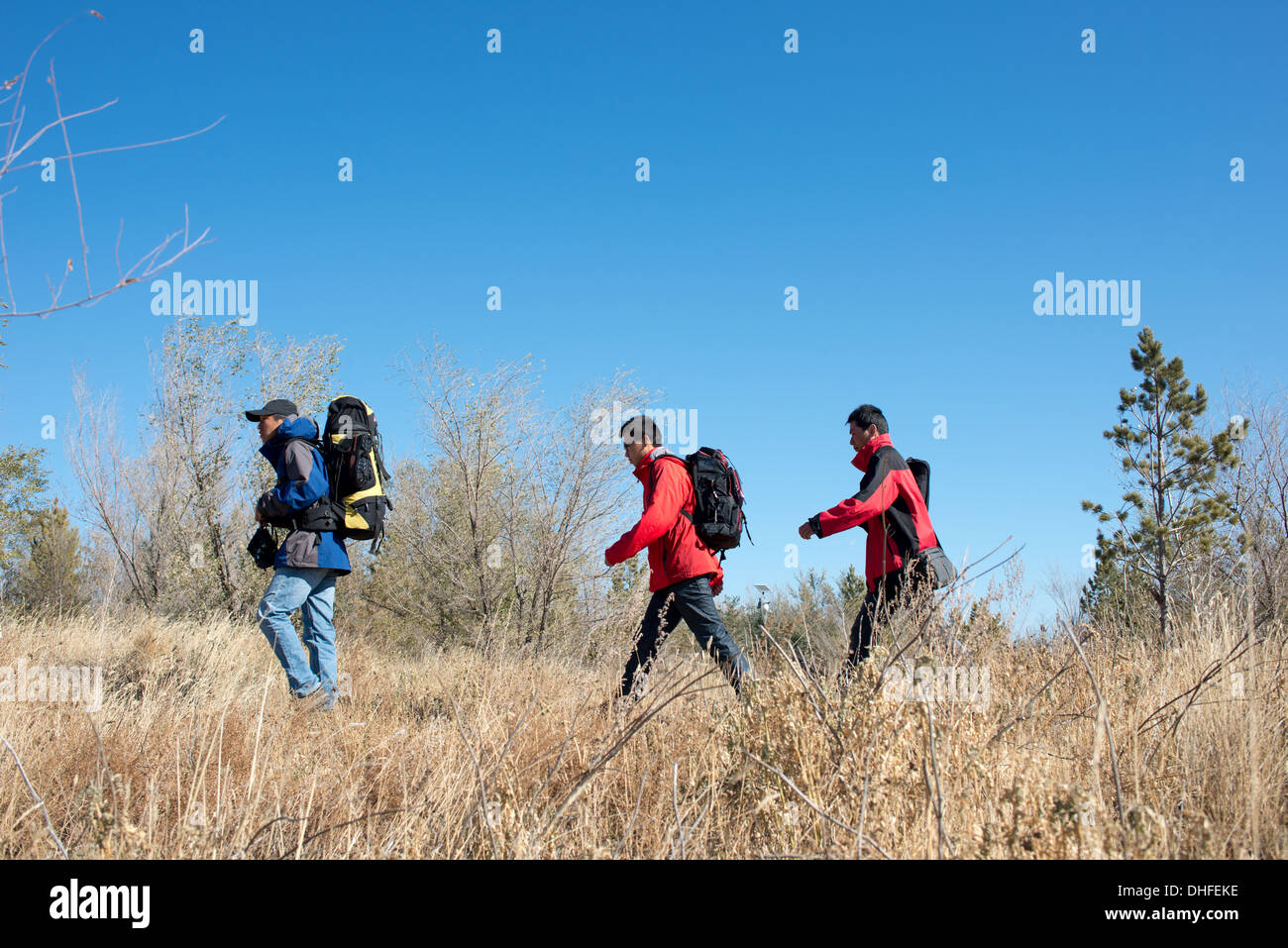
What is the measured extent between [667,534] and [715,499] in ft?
1.27

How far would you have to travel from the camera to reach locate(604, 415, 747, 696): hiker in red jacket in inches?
183

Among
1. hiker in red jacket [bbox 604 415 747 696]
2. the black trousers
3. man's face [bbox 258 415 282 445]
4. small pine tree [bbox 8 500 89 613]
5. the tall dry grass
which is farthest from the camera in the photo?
small pine tree [bbox 8 500 89 613]

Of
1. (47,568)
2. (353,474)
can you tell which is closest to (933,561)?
(353,474)

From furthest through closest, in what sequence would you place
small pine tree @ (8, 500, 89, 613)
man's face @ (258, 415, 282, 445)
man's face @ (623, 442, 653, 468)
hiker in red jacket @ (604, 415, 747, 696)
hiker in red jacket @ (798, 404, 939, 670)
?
small pine tree @ (8, 500, 89, 613)
man's face @ (258, 415, 282, 445)
man's face @ (623, 442, 653, 468)
hiker in red jacket @ (798, 404, 939, 670)
hiker in red jacket @ (604, 415, 747, 696)

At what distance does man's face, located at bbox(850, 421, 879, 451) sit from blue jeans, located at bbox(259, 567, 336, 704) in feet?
11.7

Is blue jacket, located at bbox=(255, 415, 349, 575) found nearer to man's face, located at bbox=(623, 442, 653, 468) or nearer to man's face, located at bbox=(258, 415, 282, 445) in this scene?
man's face, located at bbox=(258, 415, 282, 445)

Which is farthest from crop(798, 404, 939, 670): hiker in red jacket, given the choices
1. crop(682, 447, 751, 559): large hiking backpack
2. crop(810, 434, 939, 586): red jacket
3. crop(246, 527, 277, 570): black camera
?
crop(246, 527, 277, 570): black camera

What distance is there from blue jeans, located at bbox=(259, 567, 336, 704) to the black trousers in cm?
321

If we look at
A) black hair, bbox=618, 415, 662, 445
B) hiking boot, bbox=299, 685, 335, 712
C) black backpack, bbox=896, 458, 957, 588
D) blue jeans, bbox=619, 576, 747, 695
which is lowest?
hiking boot, bbox=299, 685, 335, 712

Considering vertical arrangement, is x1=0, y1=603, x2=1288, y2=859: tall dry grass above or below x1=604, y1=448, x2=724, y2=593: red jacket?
below

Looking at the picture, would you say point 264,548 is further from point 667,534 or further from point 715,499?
point 715,499

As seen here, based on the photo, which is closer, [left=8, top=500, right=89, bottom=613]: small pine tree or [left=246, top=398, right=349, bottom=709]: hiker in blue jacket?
[left=246, top=398, right=349, bottom=709]: hiker in blue jacket
